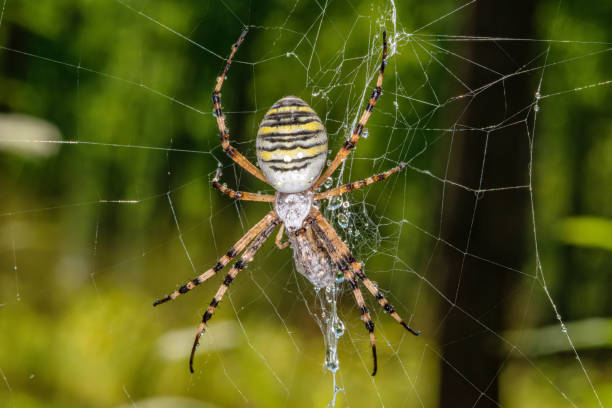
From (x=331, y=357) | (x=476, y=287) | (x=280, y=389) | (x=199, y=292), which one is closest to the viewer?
(x=476, y=287)

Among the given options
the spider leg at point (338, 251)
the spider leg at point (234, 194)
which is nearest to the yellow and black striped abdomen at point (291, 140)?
the spider leg at point (234, 194)

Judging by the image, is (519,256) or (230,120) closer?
(519,256)

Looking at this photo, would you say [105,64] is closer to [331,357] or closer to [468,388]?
[331,357]

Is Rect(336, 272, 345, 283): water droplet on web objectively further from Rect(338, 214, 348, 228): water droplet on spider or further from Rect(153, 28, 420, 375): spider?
Rect(338, 214, 348, 228): water droplet on spider

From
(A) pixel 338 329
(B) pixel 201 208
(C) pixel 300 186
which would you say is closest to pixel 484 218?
(A) pixel 338 329

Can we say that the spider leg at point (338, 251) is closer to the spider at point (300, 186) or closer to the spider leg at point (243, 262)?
the spider at point (300, 186)

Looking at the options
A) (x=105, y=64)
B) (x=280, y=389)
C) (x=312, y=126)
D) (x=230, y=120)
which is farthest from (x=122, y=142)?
(x=312, y=126)

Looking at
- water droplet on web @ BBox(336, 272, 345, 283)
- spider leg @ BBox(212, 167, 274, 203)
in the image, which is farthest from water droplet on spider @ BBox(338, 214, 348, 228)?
spider leg @ BBox(212, 167, 274, 203)
